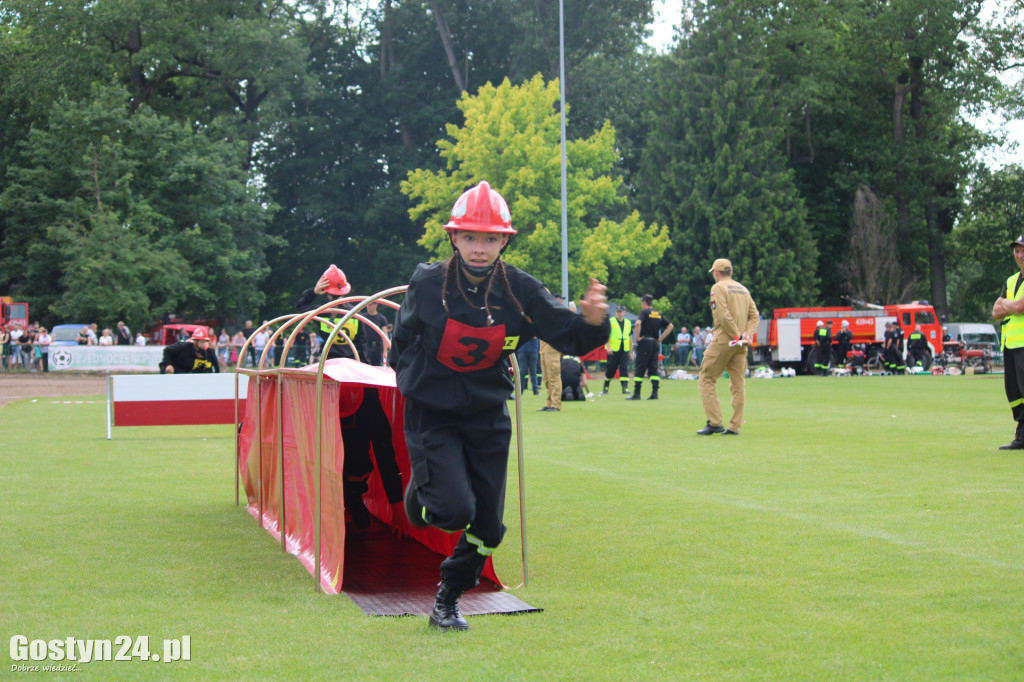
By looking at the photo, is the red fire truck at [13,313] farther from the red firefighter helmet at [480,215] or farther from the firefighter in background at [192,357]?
the red firefighter helmet at [480,215]

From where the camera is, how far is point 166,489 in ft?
32.7

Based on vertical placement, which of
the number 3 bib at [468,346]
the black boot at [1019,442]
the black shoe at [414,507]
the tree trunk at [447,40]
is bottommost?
the black boot at [1019,442]

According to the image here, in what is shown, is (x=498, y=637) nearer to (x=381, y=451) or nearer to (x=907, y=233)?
(x=381, y=451)

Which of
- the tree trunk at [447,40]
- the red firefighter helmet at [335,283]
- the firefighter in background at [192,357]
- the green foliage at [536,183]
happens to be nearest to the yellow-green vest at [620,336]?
the firefighter in background at [192,357]

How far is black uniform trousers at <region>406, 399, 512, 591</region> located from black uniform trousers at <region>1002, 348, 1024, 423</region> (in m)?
7.78

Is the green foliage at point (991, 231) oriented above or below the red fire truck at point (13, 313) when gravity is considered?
above

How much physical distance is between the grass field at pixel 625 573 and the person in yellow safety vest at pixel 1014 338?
2.02ft

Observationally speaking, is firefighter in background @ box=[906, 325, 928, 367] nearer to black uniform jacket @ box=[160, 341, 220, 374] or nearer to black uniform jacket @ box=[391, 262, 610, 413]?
black uniform jacket @ box=[160, 341, 220, 374]

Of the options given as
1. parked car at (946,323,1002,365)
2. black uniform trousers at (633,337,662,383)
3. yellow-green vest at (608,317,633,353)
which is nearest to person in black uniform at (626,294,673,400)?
black uniform trousers at (633,337,662,383)

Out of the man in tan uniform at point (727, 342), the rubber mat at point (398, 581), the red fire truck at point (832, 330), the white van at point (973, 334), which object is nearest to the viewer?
the rubber mat at point (398, 581)

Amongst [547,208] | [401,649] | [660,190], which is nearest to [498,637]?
[401,649]

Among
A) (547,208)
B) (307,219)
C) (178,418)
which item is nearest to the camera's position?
(178,418)

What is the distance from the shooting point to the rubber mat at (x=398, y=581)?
17.9 feet

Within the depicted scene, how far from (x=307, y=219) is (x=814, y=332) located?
30.9m
